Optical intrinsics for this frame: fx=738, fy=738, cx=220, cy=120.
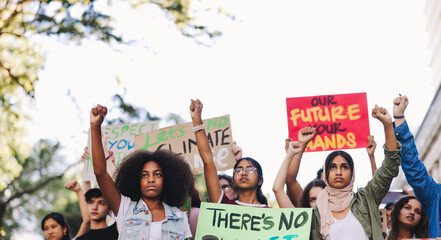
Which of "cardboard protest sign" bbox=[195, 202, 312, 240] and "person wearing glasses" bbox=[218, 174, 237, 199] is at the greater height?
"person wearing glasses" bbox=[218, 174, 237, 199]

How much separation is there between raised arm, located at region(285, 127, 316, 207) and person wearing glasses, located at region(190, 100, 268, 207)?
0.40m

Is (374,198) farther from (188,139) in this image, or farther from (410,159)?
(188,139)

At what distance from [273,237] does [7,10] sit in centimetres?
838

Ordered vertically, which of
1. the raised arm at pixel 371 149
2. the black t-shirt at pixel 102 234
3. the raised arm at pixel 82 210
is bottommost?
the black t-shirt at pixel 102 234

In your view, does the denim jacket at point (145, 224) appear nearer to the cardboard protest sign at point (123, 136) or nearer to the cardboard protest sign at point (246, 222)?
the cardboard protest sign at point (246, 222)

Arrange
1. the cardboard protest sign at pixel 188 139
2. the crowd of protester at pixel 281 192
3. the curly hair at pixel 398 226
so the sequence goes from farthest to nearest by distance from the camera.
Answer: the cardboard protest sign at pixel 188 139
the curly hair at pixel 398 226
the crowd of protester at pixel 281 192

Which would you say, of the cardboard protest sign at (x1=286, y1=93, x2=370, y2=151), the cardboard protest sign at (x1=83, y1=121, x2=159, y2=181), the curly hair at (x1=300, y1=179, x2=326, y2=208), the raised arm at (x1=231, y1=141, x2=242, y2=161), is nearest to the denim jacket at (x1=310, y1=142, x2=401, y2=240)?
the curly hair at (x1=300, y1=179, x2=326, y2=208)

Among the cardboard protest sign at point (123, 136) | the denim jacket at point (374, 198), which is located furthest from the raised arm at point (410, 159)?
the cardboard protest sign at point (123, 136)

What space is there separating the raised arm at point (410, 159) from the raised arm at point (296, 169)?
814 millimetres

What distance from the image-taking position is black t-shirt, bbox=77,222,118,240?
611 cm

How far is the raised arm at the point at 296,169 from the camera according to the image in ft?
20.3

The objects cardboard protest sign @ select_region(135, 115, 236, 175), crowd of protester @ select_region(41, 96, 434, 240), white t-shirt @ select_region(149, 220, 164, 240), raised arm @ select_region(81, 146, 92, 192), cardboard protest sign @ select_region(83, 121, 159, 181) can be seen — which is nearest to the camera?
white t-shirt @ select_region(149, 220, 164, 240)

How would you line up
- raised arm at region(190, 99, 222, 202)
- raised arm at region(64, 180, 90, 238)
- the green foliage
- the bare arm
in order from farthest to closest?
the green foliage, raised arm at region(64, 180, 90, 238), raised arm at region(190, 99, 222, 202), the bare arm

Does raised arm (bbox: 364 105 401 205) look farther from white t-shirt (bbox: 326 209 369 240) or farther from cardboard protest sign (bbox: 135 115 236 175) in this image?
cardboard protest sign (bbox: 135 115 236 175)
